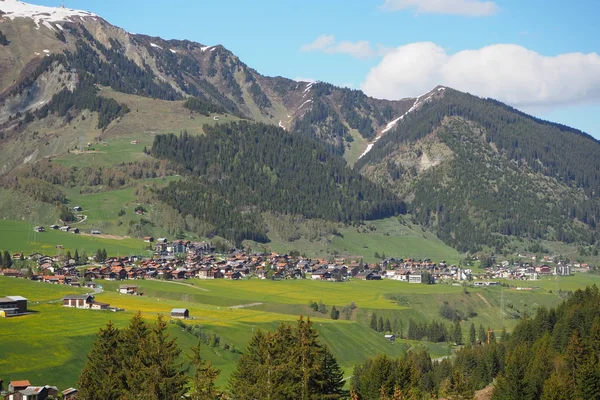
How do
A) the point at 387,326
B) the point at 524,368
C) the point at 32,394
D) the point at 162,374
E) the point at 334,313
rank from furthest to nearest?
the point at 387,326 → the point at 334,313 → the point at 524,368 → the point at 32,394 → the point at 162,374

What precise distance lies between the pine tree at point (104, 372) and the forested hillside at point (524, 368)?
1496cm

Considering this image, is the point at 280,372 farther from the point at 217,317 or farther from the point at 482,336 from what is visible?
the point at 482,336

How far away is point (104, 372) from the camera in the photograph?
197 feet

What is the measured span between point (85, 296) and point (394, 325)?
56191 mm

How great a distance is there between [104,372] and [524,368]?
41939 mm

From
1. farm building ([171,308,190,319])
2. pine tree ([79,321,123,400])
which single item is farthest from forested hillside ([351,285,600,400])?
farm building ([171,308,190,319])

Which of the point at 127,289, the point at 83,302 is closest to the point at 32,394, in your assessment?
the point at 83,302

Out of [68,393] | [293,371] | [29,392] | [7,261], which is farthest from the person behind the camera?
[7,261]

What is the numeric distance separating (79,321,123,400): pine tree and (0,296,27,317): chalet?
6298 cm

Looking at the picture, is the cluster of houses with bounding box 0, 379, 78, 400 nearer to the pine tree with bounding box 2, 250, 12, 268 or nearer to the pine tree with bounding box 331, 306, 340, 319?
the pine tree with bounding box 331, 306, 340, 319

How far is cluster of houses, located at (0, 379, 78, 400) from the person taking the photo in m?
83.1

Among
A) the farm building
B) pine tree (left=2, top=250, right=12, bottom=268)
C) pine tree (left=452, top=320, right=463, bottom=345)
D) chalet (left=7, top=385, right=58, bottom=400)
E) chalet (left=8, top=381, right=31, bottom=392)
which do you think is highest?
pine tree (left=2, top=250, right=12, bottom=268)

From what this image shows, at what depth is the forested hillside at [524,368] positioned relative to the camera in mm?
71938

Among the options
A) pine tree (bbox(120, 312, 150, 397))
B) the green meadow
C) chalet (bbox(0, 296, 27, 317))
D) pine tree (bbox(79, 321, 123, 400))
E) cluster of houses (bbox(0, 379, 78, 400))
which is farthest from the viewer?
chalet (bbox(0, 296, 27, 317))
